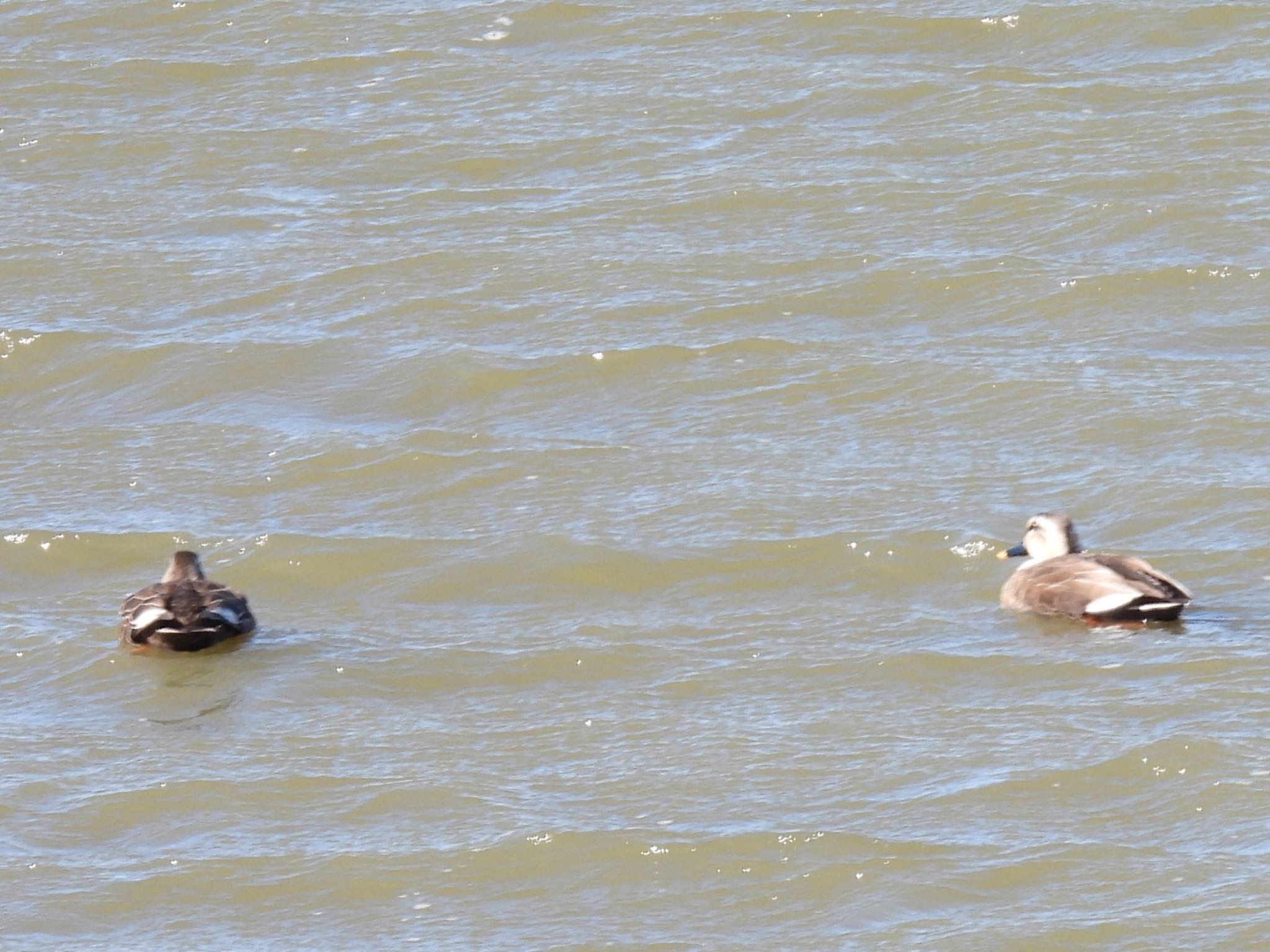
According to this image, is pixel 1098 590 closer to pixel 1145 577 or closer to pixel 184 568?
pixel 1145 577

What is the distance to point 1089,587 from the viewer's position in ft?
31.9

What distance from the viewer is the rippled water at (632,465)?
7840 mm

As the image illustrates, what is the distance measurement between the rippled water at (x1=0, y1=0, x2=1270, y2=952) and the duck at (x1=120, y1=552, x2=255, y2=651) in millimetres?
124

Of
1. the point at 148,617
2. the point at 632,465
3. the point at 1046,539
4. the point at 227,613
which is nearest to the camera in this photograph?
the point at 148,617

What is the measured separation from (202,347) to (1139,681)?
5738 millimetres

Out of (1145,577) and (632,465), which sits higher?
Answer: (632,465)

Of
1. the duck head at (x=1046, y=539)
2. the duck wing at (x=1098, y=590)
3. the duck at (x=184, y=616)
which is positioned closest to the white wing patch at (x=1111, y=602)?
the duck wing at (x=1098, y=590)

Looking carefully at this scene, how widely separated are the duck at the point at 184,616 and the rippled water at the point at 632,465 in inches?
4.9

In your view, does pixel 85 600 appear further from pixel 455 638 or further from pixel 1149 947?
pixel 1149 947

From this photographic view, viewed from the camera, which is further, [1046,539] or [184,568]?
[184,568]

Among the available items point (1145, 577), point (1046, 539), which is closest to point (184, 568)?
point (1046, 539)

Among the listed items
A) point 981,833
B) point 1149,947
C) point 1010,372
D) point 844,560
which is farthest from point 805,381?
point 1149,947

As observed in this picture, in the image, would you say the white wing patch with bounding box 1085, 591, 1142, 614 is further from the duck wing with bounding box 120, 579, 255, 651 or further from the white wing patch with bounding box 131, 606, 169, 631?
the white wing patch with bounding box 131, 606, 169, 631

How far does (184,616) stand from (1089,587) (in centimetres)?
333
